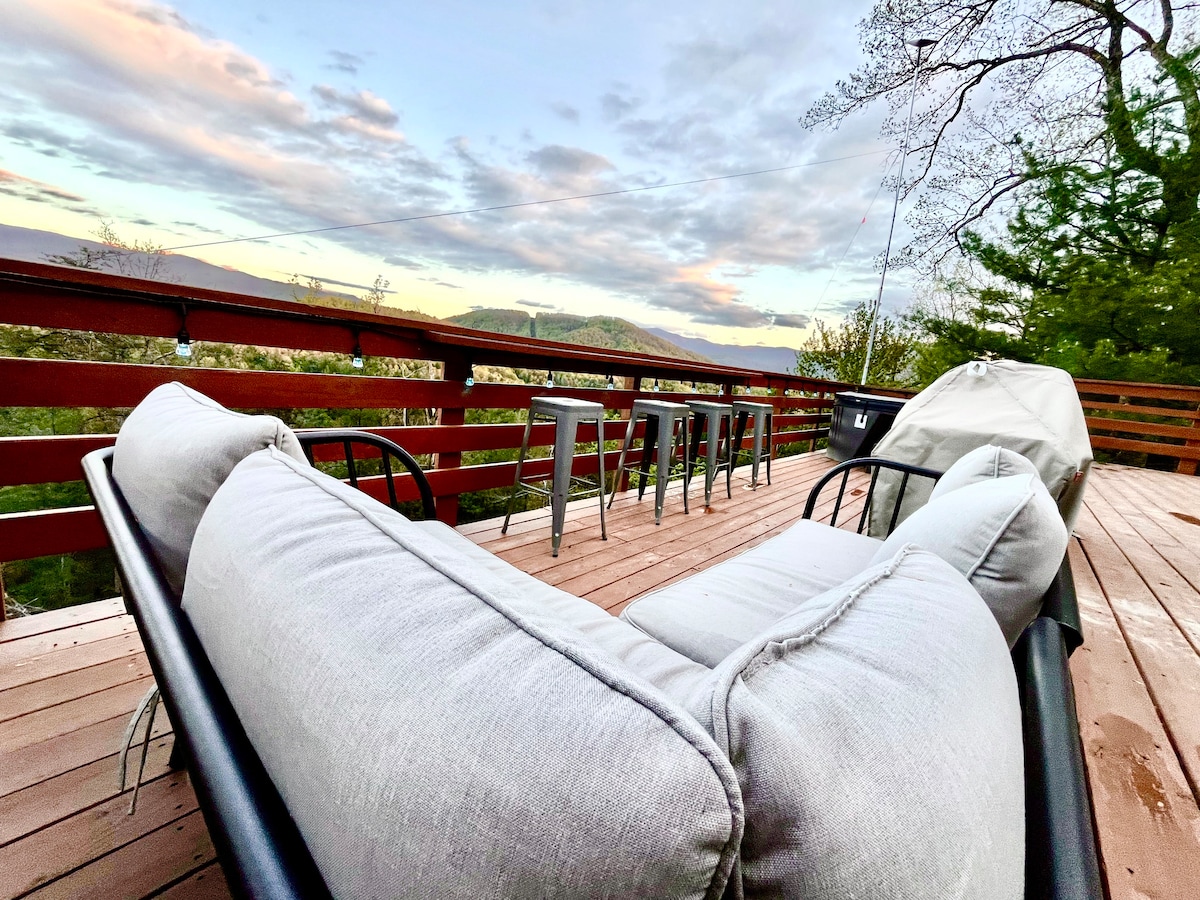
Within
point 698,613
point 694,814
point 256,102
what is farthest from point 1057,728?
point 256,102

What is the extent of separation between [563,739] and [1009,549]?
0.76 meters

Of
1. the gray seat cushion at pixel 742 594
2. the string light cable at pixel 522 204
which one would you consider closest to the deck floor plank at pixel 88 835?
the gray seat cushion at pixel 742 594

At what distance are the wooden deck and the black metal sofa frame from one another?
0.70m

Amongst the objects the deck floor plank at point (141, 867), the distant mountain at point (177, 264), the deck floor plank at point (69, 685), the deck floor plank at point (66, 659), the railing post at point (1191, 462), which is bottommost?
the deck floor plank at point (141, 867)

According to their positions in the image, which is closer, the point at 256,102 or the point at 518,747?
the point at 518,747

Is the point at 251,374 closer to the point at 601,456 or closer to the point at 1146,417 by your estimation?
the point at 601,456

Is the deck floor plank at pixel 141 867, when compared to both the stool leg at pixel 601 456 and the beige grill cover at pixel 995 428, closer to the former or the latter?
the stool leg at pixel 601 456

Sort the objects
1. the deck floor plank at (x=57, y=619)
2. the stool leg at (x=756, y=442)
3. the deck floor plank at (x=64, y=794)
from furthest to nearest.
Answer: the stool leg at (x=756, y=442) < the deck floor plank at (x=57, y=619) < the deck floor plank at (x=64, y=794)

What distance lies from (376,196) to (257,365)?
3.75 metres

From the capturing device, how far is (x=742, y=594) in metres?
1.23

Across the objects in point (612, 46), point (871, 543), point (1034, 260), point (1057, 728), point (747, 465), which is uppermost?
point (612, 46)

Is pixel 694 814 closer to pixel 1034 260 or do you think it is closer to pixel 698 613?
pixel 698 613

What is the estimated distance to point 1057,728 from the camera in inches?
18.0

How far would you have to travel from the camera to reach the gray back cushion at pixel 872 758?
11.2 inches
